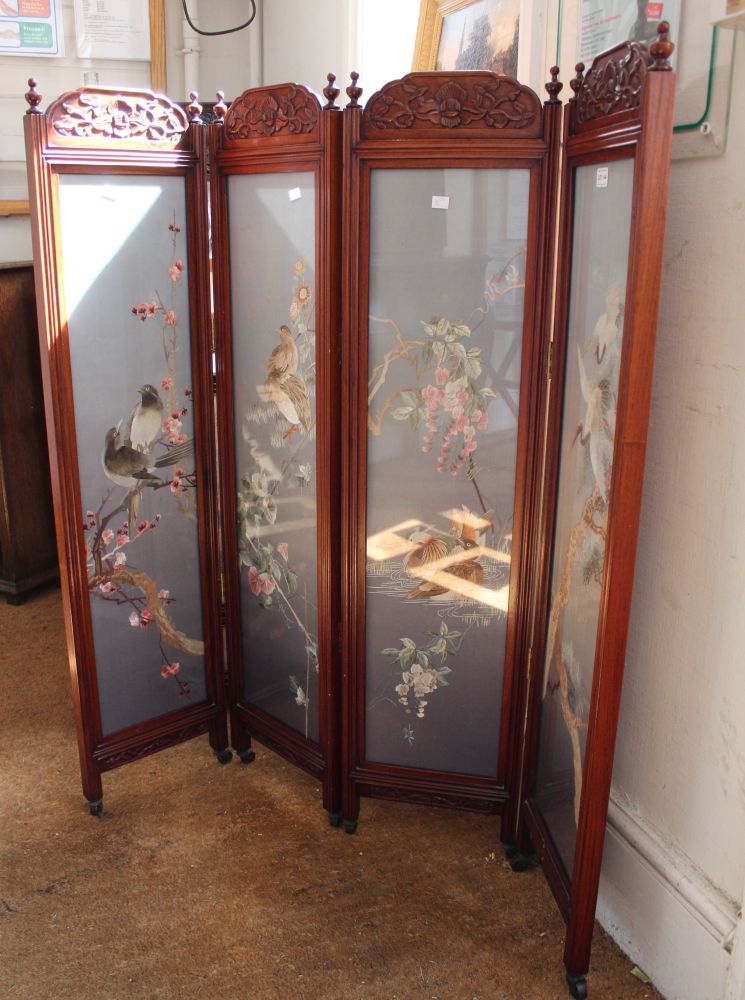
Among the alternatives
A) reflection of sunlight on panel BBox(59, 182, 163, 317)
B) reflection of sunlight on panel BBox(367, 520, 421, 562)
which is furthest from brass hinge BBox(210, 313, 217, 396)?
reflection of sunlight on panel BBox(367, 520, 421, 562)

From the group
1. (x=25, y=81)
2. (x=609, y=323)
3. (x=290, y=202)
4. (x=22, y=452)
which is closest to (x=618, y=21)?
(x=609, y=323)

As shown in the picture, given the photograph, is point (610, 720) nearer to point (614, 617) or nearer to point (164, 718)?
point (614, 617)

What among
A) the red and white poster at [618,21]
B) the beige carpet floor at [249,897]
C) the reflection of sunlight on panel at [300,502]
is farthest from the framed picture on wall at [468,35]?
the beige carpet floor at [249,897]

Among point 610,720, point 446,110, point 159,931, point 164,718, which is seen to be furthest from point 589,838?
point 446,110

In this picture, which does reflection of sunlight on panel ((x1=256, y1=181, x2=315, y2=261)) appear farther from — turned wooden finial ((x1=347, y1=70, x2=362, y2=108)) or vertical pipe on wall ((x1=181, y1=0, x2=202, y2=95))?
vertical pipe on wall ((x1=181, y1=0, x2=202, y2=95))

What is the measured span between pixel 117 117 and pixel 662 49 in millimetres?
1151

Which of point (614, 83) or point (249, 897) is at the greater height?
point (614, 83)

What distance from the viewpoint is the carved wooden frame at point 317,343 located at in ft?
6.14

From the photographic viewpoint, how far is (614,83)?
4.91 feet

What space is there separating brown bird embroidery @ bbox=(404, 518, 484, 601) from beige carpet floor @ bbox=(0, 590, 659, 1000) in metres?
0.62

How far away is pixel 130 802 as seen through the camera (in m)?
2.32

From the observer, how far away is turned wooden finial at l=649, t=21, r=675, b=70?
132 centimetres

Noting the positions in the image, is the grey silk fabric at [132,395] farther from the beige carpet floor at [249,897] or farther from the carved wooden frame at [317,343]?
the beige carpet floor at [249,897]

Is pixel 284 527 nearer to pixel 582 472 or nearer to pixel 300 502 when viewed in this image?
pixel 300 502
